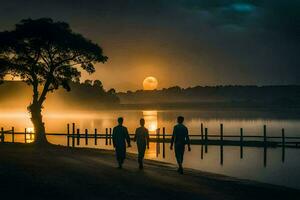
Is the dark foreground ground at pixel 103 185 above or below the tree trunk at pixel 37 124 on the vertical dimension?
below

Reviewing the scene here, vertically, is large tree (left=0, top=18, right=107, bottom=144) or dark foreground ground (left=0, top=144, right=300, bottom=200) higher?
large tree (left=0, top=18, right=107, bottom=144)

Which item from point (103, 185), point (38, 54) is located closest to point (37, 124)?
point (38, 54)

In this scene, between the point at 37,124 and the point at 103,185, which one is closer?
the point at 103,185

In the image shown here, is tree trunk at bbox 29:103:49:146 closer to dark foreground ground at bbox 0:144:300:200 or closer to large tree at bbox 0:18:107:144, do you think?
large tree at bbox 0:18:107:144

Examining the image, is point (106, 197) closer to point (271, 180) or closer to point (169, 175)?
point (169, 175)

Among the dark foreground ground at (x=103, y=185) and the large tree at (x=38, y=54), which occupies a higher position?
the large tree at (x=38, y=54)

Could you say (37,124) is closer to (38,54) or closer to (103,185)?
(38,54)

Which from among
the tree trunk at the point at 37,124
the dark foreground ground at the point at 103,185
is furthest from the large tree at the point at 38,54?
the dark foreground ground at the point at 103,185

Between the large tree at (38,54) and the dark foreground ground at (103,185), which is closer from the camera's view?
the dark foreground ground at (103,185)

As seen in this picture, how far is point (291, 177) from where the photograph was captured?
31.0 metres

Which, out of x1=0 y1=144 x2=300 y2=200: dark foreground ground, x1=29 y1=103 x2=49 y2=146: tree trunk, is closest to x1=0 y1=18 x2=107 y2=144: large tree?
x1=29 y1=103 x2=49 y2=146: tree trunk

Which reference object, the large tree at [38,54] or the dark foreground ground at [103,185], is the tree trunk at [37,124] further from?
the dark foreground ground at [103,185]

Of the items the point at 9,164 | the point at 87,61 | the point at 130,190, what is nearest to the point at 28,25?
the point at 87,61

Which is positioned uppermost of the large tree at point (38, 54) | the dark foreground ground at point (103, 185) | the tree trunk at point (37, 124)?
the large tree at point (38, 54)
